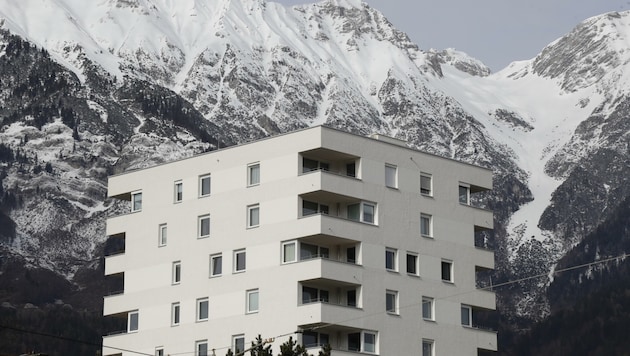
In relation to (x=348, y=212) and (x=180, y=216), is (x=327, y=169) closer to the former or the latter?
Result: (x=348, y=212)

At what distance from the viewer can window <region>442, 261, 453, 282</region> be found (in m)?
124

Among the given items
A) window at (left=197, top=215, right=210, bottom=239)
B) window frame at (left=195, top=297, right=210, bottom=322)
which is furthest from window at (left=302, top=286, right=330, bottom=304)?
window at (left=197, top=215, right=210, bottom=239)

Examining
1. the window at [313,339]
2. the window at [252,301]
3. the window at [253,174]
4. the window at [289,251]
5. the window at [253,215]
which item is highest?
the window at [253,174]

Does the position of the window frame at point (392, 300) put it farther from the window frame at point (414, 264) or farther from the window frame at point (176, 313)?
the window frame at point (176, 313)

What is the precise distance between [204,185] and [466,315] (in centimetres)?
2278

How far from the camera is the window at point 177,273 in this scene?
122950mm

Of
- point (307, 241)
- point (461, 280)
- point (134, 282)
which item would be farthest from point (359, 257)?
point (134, 282)

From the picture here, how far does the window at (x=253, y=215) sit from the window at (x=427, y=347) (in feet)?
50.7

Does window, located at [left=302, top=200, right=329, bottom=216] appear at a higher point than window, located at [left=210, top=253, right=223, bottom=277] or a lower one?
higher

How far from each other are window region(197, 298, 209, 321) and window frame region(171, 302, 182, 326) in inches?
78.0

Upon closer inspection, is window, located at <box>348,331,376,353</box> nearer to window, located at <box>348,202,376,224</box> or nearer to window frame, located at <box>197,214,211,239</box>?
window, located at <box>348,202,376,224</box>

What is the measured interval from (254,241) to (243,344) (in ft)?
25.2

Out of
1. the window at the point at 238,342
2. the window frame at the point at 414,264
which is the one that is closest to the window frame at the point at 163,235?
the window at the point at 238,342

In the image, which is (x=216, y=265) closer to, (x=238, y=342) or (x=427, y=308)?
(x=238, y=342)
